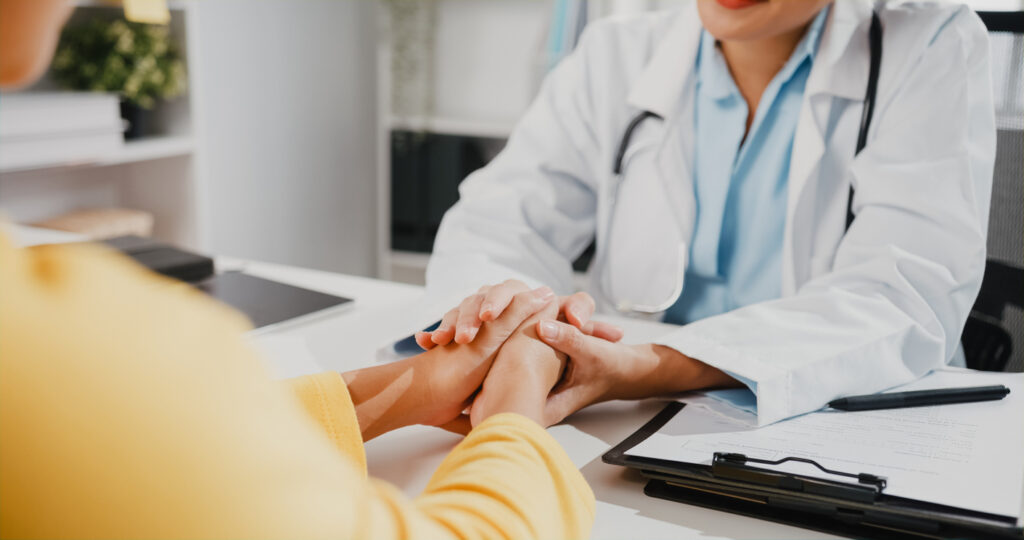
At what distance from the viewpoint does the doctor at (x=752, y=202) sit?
0.88 m

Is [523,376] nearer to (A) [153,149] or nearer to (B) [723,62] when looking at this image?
(B) [723,62]

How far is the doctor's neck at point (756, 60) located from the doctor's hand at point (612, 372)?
55cm

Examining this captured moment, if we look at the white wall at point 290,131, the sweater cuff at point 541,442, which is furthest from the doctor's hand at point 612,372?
A: the white wall at point 290,131

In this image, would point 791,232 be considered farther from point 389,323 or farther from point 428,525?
point 428,525

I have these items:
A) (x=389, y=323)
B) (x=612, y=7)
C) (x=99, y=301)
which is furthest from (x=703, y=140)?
(x=612, y=7)

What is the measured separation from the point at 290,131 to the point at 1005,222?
2.32 meters

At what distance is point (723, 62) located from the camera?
1308 millimetres

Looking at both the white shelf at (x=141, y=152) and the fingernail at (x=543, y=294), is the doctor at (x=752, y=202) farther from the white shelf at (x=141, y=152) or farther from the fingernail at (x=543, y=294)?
the white shelf at (x=141, y=152)

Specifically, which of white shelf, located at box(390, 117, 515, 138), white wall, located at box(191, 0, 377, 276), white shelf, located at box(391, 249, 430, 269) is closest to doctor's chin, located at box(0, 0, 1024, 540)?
white wall, located at box(191, 0, 377, 276)

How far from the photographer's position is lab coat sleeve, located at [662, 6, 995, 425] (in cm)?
86

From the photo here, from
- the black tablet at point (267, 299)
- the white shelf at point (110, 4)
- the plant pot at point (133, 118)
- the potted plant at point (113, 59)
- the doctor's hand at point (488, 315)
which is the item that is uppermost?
the white shelf at point (110, 4)

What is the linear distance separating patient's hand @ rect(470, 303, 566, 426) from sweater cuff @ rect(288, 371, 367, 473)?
110 millimetres

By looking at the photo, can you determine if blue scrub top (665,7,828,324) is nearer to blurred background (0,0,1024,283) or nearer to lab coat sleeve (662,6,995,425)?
lab coat sleeve (662,6,995,425)

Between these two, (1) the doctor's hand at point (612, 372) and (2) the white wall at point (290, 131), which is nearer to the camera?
(1) the doctor's hand at point (612, 372)
